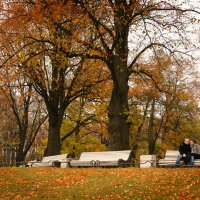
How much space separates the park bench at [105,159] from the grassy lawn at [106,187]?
4.14m

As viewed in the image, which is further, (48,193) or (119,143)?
(119,143)

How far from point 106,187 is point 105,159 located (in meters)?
7.82

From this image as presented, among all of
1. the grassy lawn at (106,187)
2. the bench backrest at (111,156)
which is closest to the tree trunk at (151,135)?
the bench backrest at (111,156)

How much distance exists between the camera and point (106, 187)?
33.7 ft

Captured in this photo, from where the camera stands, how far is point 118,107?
18062mm

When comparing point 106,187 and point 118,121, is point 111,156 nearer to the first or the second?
point 118,121

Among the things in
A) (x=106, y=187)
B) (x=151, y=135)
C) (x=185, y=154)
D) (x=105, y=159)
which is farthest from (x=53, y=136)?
(x=106, y=187)

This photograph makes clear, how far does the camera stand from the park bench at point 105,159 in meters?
16.9

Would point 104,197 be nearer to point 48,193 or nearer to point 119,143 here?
point 48,193

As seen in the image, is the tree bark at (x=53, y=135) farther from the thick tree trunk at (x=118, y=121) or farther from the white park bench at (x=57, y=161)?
the thick tree trunk at (x=118, y=121)

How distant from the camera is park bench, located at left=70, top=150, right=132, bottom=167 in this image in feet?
55.5

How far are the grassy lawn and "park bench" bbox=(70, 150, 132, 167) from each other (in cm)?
414

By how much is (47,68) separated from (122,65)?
10.5 metres

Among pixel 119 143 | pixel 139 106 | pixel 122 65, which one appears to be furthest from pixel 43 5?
pixel 139 106
